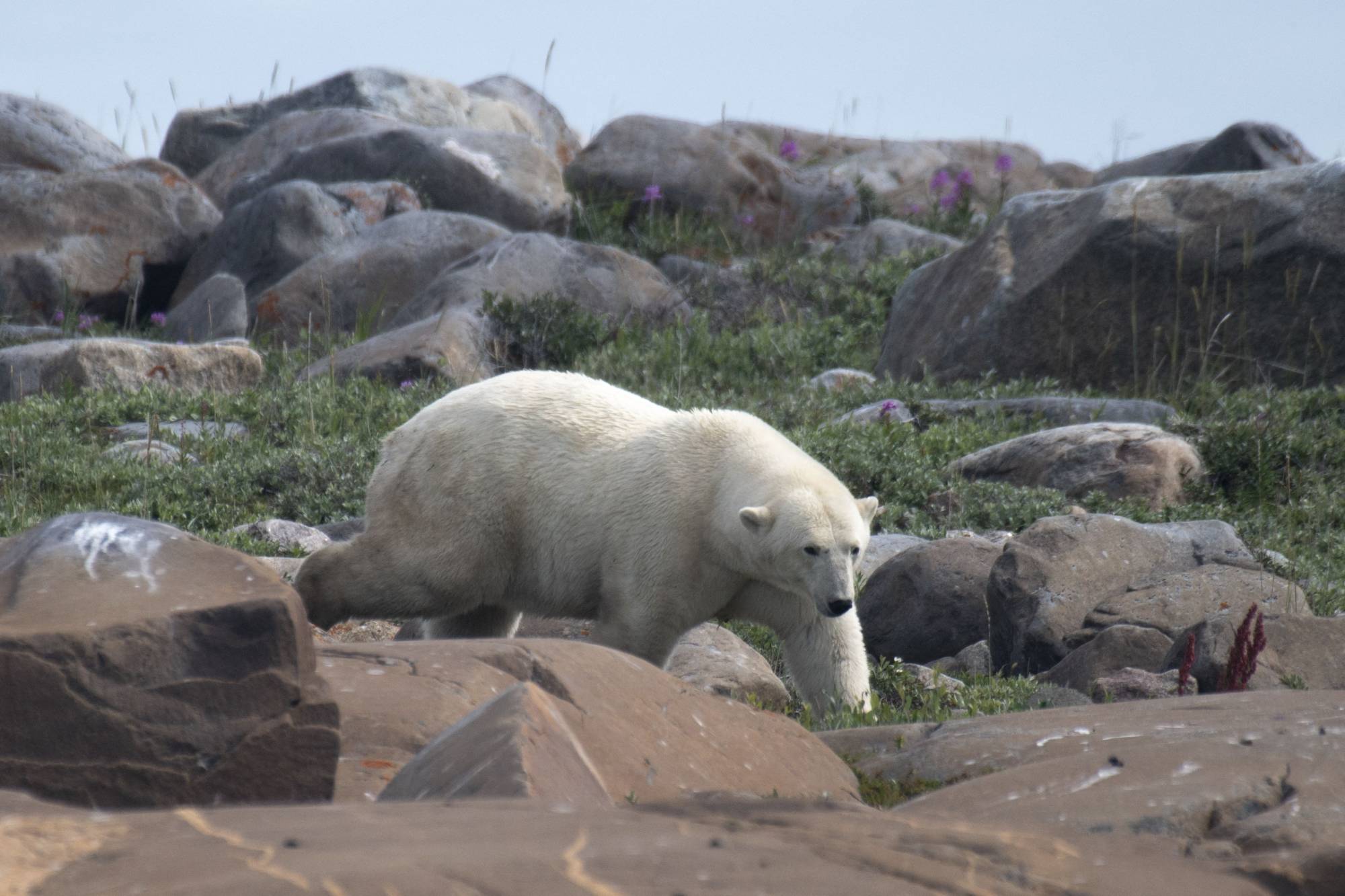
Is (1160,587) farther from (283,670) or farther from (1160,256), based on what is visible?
(1160,256)

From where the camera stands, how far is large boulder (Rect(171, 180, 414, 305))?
15.2m

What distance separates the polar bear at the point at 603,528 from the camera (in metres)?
5.19

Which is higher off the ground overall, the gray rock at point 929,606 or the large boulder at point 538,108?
the large boulder at point 538,108

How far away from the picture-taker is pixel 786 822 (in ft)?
7.62

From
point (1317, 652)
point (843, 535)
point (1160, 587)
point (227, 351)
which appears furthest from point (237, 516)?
point (1317, 652)

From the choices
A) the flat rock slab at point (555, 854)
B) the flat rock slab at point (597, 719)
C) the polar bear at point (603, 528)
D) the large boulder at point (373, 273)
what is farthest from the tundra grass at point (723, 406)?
the flat rock slab at point (555, 854)

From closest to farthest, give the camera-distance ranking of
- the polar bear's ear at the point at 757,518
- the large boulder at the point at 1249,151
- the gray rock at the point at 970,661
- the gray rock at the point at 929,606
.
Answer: the polar bear's ear at the point at 757,518
the gray rock at the point at 970,661
the gray rock at the point at 929,606
the large boulder at the point at 1249,151

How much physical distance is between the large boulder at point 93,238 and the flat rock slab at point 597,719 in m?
12.3

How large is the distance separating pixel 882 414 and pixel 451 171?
8.98 meters

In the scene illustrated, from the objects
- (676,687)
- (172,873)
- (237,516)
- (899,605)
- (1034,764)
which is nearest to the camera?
(172,873)

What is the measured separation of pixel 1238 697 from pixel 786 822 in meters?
2.01

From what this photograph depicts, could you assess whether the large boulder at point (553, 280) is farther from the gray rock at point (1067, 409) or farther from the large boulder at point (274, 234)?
the gray rock at point (1067, 409)

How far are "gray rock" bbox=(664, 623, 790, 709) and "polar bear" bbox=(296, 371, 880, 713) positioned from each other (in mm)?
231

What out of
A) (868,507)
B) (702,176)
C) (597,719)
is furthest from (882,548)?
(702,176)
